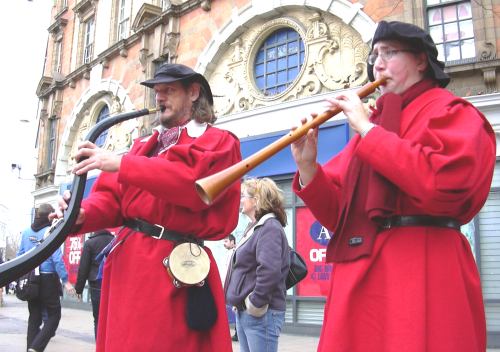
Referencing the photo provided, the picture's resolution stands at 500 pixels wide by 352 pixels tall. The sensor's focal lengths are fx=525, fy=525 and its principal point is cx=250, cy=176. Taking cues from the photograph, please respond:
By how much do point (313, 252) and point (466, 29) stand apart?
5.15 metres

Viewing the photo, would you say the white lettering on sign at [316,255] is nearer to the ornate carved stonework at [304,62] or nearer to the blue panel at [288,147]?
the blue panel at [288,147]

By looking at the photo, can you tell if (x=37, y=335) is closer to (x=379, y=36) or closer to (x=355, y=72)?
(x=379, y=36)

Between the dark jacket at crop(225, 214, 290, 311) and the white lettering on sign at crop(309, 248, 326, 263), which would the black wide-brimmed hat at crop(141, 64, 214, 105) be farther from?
the white lettering on sign at crop(309, 248, 326, 263)

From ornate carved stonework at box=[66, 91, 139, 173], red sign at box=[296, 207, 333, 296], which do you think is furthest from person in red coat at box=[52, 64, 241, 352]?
ornate carved stonework at box=[66, 91, 139, 173]

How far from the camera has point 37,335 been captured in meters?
7.02

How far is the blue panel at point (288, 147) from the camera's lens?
409 inches

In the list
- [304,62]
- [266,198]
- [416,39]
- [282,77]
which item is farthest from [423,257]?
[282,77]

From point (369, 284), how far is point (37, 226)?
6046 millimetres

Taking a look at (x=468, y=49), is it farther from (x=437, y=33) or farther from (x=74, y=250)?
(x=74, y=250)

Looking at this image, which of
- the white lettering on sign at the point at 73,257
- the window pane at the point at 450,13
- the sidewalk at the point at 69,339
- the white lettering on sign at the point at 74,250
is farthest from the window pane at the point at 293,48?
the white lettering on sign at the point at 73,257

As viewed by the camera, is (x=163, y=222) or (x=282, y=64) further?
(x=282, y=64)

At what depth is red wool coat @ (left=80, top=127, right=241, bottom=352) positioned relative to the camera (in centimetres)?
254

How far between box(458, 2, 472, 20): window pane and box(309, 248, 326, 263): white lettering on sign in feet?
17.0

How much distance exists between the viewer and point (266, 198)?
5.00 meters
